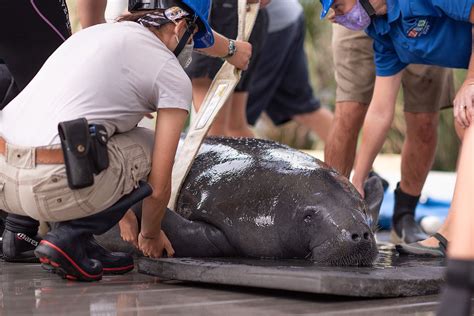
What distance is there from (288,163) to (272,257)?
52 cm

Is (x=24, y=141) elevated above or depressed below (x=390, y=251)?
above

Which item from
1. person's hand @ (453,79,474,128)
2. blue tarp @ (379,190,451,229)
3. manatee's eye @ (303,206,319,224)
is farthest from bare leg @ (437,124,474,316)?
blue tarp @ (379,190,451,229)

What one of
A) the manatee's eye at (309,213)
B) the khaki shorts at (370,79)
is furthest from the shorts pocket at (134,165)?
the khaki shorts at (370,79)

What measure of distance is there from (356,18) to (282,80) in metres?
3.77

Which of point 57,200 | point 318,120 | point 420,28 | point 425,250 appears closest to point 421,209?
point 318,120

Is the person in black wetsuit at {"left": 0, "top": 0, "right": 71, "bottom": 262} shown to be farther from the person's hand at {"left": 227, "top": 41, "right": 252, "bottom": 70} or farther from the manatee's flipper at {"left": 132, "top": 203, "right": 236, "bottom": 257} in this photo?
the person's hand at {"left": 227, "top": 41, "right": 252, "bottom": 70}

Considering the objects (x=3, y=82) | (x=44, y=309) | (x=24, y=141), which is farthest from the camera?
(x=3, y=82)

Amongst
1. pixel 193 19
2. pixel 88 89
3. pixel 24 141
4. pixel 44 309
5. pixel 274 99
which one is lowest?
pixel 274 99

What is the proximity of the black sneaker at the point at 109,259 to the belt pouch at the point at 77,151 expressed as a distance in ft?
1.70

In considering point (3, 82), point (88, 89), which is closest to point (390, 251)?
point (88, 89)

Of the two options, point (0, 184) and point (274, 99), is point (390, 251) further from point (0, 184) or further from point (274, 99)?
point (274, 99)

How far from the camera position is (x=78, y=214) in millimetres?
3611

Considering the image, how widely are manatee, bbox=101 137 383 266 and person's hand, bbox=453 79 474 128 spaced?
59 cm

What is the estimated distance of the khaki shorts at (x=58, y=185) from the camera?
3.50 meters
